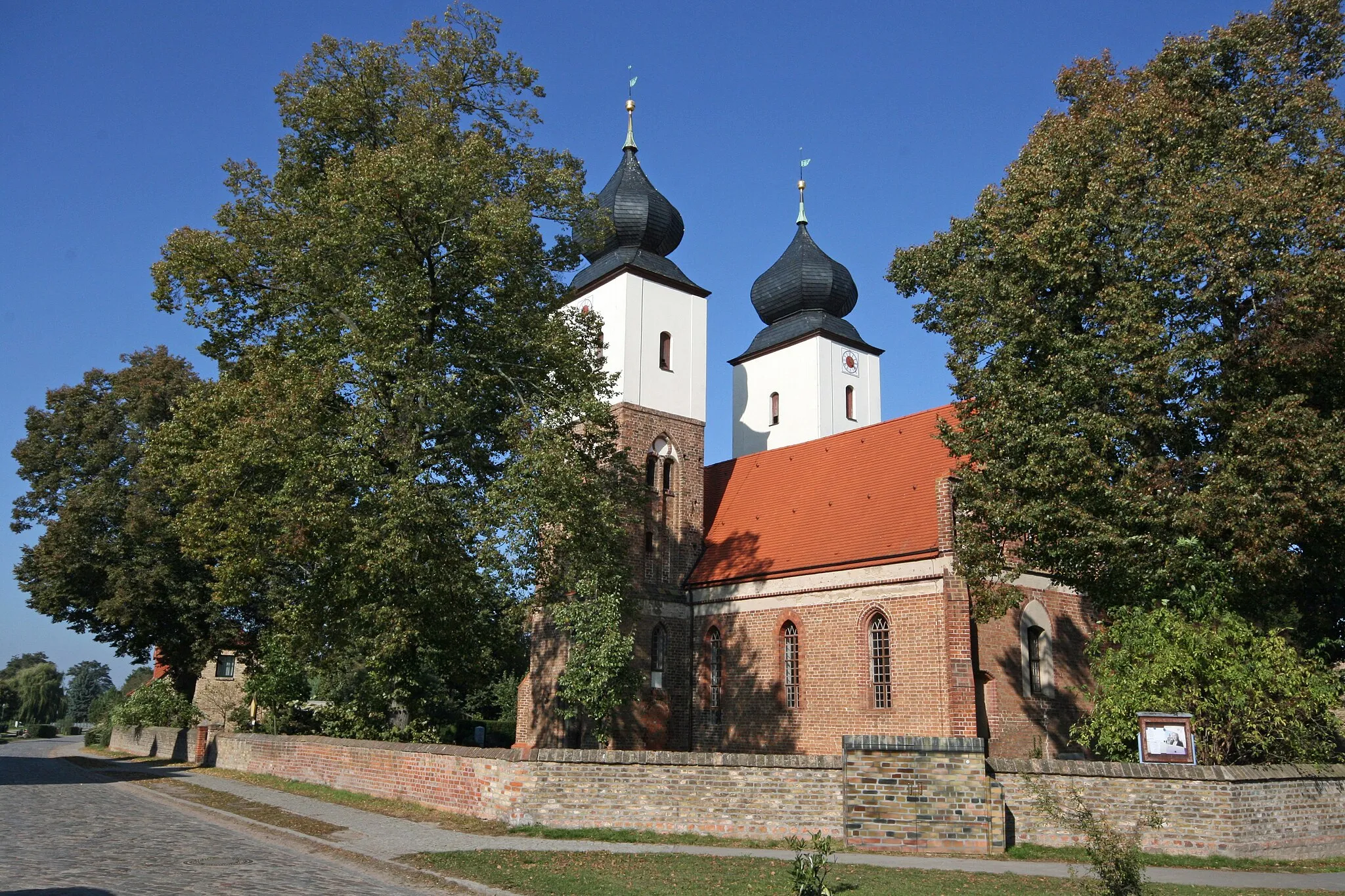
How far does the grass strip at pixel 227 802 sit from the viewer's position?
568 inches

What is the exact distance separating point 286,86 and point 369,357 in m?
8.09

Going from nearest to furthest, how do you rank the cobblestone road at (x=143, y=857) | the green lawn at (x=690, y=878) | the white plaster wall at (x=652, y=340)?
1. the cobblestone road at (x=143, y=857)
2. the green lawn at (x=690, y=878)
3. the white plaster wall at (x=652, y=340)

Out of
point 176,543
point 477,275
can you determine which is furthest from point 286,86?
point 176,543

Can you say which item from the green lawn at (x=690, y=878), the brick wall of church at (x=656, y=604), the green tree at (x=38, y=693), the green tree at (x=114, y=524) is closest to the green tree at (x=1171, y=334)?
the green lawn at (x=690, y=878)

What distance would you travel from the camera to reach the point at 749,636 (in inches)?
1017

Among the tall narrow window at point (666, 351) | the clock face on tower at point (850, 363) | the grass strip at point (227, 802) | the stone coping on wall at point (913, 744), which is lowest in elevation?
the grass strip at point (227, 802)

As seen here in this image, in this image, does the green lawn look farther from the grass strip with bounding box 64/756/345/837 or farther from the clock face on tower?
the clock face on tower

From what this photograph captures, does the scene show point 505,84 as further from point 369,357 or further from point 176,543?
point 176,543

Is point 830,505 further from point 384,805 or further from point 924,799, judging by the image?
point 384,805

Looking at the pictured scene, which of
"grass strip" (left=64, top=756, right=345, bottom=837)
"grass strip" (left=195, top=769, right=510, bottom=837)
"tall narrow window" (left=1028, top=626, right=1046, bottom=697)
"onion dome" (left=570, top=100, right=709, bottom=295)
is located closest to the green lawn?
"grass strip" (left=195, top=769, right=510, bottom=837)

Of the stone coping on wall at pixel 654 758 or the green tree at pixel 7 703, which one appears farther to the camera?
the green tree at pixel 7 703

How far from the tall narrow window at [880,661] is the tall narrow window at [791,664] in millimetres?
2386

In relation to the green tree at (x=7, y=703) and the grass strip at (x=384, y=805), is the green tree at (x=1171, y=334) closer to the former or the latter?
the grass strip at (x=384, y=805)

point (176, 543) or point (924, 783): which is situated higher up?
point (176, 543)
